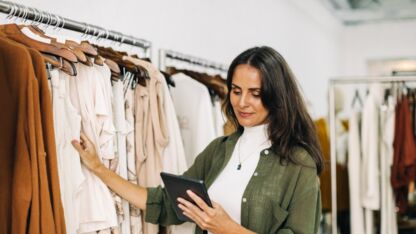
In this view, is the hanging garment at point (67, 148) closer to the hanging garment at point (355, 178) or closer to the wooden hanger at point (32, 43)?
the wooden hanger at point (32, 43)

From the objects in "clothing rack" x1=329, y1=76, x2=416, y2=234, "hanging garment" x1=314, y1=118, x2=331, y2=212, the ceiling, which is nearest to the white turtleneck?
"clothing rack" x1=329, y1=76, x2=416, y2=234

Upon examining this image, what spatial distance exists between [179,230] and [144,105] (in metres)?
0.55

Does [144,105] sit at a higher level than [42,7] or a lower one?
lower

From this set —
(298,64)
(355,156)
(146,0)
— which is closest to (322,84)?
(298,64)

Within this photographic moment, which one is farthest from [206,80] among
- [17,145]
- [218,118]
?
[17,145]

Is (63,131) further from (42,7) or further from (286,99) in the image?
(286,99)

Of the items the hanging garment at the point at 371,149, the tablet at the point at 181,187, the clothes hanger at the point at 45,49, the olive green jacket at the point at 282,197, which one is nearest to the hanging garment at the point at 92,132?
the clothes hanger at the point at 45,49

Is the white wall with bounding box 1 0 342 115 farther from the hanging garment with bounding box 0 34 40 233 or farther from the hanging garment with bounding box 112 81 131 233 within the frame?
the hanging garment with bounding box 0 34 40 233

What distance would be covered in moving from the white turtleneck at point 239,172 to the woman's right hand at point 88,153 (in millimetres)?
426

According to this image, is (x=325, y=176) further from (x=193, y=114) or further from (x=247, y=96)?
(x=247, y=96)

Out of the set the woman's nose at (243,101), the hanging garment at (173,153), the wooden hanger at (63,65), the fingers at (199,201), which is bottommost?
the fingers at (199,201)

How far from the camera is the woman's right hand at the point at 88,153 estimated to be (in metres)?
1.75

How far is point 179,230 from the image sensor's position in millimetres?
2287

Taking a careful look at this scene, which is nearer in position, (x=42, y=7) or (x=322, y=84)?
(x=42, y=7)
